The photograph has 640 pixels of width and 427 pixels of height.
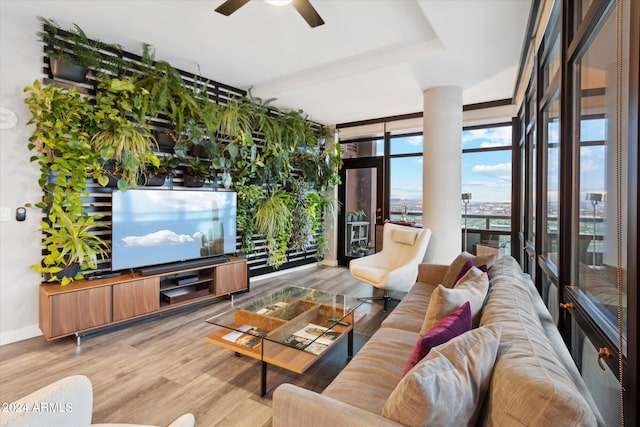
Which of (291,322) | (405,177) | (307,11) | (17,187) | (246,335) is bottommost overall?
(246,335)

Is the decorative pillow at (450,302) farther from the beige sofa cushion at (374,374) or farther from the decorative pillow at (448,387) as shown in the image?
the decorative pillow at (448,387)

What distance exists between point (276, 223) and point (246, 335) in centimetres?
238

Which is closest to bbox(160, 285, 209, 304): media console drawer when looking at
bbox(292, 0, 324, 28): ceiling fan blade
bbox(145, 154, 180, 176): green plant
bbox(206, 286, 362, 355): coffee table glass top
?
bbox(206, 286, 362, 355): coffee table glass top

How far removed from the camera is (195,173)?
387cm

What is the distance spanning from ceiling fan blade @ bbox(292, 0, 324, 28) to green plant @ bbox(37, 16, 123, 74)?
2.11 m

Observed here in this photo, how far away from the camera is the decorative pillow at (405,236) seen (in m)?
3.98

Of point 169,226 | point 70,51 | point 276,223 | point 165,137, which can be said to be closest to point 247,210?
point 276,223

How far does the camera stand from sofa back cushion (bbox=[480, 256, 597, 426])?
0.77 m

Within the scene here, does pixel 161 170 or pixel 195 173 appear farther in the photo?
pixel 195 173

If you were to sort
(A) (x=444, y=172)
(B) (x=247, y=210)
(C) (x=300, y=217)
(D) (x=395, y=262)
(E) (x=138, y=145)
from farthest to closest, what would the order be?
(C) (x=300, y=217) → (B) (x=247, y=210) → (D) (x=395, y=262) → (A) (x=444, y=172) → (E) (x=138, y=145)

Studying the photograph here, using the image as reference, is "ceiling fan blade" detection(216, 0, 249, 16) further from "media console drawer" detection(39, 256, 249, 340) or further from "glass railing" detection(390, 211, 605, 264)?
"glass railing" detection(390, 211, 605, 264)

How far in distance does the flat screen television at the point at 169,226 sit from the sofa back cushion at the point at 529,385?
126 inches

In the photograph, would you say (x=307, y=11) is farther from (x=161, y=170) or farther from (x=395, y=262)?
(x=395, y=262)

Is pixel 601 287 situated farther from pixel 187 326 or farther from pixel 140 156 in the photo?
pixel 140 156
